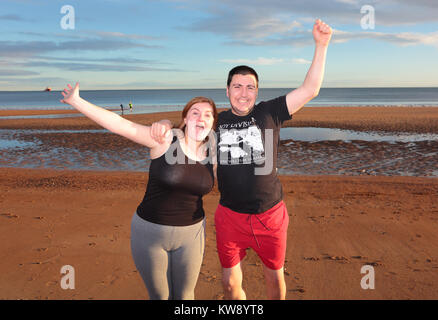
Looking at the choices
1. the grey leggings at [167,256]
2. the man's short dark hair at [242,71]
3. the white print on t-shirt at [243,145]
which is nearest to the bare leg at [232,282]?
the grey leggings at [167,256]

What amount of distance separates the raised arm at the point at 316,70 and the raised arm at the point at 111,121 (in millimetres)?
1551

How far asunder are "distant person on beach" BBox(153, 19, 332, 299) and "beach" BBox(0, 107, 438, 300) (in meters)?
1.26

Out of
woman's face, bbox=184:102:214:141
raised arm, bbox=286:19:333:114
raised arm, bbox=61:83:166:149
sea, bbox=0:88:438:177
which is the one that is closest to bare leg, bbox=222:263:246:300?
woman's face, bbox=184:102:214:141

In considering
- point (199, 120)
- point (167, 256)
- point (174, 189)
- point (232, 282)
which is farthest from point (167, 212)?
point (232, 282)

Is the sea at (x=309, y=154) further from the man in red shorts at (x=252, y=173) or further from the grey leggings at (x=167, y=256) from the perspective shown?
the grey leggings at (x=167, y=256)

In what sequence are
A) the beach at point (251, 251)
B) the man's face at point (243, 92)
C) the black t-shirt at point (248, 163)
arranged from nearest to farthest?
1. the black t-shirt at point (248, 163)
2. the man's face at point (243, 92)
3. the beach at point (251, 251)

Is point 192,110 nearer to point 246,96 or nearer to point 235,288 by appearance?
point 246,96

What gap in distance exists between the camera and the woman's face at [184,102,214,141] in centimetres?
305

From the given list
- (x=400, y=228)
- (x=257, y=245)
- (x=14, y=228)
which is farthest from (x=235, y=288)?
(x=14, y=228)

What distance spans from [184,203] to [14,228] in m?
5.63

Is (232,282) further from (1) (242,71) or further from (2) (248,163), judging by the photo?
(1) (242,71)

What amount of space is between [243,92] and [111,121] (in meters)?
1.38

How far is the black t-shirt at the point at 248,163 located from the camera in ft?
10.8

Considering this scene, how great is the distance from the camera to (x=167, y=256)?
2.86m
